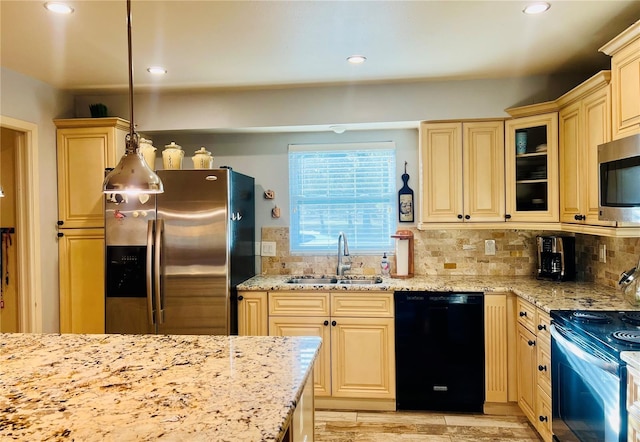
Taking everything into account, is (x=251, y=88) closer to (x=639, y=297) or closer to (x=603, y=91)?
(x=603, y=91)

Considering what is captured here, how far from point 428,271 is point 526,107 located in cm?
146

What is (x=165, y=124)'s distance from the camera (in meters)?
3.69

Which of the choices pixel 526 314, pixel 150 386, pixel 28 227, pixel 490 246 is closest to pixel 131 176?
pixel 150 386

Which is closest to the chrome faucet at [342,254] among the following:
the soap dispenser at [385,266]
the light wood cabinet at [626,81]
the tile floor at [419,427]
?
the soap dispenser at [385,266]

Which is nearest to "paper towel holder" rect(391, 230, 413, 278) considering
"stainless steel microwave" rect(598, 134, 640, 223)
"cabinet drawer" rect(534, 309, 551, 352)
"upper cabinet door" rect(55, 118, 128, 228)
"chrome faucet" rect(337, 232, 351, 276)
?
"chrome faucet" rect(337, 232, 351, 276)

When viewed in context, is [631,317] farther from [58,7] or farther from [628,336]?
[58,7]

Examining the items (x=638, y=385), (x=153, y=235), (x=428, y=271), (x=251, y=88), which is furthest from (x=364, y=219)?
(x=638, y=385)

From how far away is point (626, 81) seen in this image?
2223 mm

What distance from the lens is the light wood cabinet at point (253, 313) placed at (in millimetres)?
3389

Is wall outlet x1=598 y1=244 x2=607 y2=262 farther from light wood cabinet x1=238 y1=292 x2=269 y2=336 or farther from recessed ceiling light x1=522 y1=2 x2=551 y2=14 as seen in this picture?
light wood cabinet x1=238 y1=292 x2=269 y2=336

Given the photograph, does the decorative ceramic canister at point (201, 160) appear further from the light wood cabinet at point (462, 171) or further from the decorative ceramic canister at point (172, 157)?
the light wood cabinet at point (462, 171)

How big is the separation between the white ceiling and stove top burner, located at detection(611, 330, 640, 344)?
5.04 ft

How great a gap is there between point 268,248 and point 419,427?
186 cm

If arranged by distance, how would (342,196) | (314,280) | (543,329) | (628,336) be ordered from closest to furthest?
1. (628,336)
2. (543,329)
3. (314,280)
4. (342,196)
